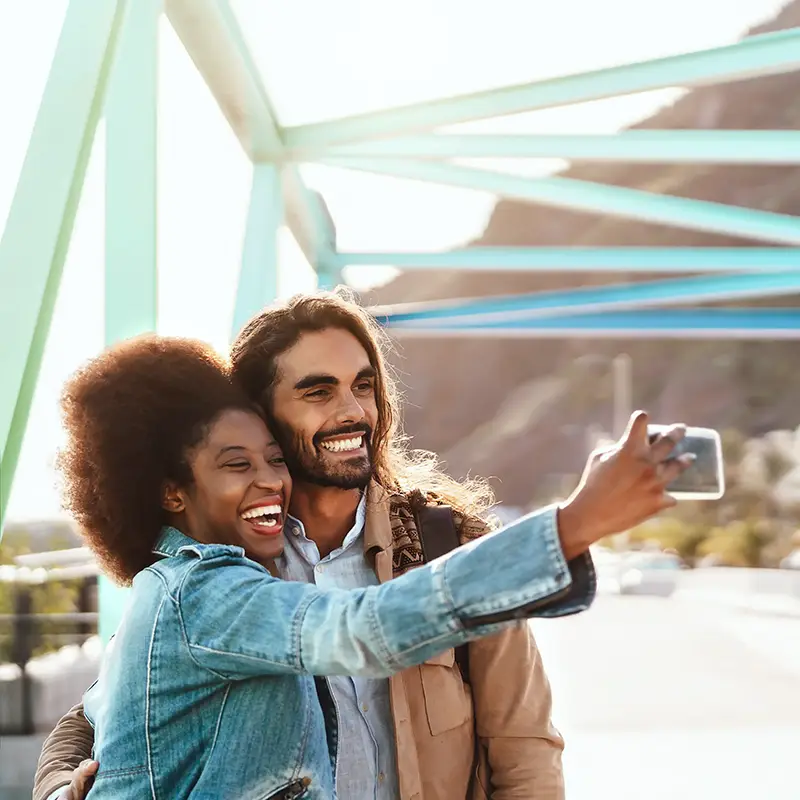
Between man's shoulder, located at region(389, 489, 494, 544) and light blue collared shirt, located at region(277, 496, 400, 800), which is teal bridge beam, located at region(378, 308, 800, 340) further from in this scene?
light blue collared shirt, located at region(277, 496, 400, 800)

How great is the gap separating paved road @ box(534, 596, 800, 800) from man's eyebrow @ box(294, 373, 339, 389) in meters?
4.31

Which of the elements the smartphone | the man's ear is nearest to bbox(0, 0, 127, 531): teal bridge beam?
the man's ear

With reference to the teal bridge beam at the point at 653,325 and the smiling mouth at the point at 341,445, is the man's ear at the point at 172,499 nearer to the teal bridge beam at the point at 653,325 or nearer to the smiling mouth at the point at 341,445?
the smiling mouth at the point at 341,445

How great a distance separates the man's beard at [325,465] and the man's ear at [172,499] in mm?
406

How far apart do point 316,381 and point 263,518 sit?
0.52 m

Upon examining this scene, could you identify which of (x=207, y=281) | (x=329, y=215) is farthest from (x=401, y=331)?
(x=207, y=281)

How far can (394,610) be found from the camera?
4.56 feet

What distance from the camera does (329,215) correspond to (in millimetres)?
7969

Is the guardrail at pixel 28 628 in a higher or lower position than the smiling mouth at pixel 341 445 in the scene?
lower

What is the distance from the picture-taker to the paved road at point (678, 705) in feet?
20.6

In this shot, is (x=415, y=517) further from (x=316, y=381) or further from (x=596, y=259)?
(x=596, y=259)

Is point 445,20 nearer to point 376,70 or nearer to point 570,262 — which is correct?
point 376,70

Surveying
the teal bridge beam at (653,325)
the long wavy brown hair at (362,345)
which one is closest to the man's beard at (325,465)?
the long wavy brown hair at (362,345)

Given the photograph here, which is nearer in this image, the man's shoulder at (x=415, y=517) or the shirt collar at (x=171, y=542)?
the shirt collar at (x=171, y=542)
